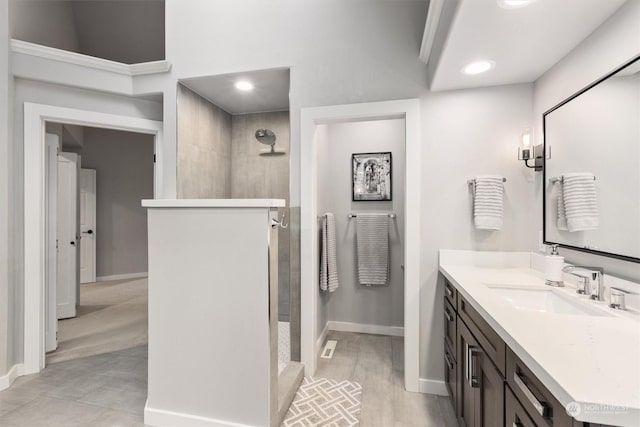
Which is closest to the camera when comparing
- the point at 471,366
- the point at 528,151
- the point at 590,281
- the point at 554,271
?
the point at 590,281

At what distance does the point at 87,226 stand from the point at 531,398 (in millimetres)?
6653

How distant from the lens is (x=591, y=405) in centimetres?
64

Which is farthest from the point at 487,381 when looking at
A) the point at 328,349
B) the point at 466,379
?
the point at 328,349

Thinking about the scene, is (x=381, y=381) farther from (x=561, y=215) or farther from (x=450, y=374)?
(x=561, y=215)

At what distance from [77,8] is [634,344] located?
588 centimetres

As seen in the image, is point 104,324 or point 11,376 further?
point 104,324

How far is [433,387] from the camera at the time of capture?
2227 mm

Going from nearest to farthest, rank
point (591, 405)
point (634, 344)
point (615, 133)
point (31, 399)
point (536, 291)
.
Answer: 1. point (591, 405)
2. point (634, 344)
3. point (615, 133)
4. point (536, 291)
5. point (31, 399)

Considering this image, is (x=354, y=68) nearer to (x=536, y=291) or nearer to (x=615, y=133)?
(x=615, y=133)

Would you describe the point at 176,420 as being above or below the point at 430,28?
below

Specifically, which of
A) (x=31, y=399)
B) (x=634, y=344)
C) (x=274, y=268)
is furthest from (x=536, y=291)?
(x=31, y=399)

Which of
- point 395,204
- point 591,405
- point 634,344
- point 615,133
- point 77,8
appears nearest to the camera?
point 591,405

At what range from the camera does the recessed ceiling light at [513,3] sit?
1236 millimetres

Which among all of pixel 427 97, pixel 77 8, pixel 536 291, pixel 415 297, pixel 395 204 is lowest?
pixel 415 297
